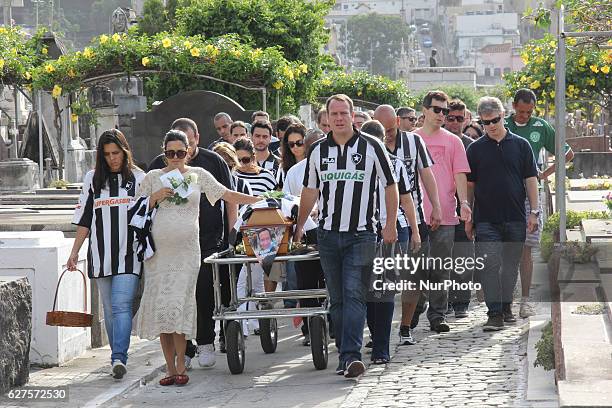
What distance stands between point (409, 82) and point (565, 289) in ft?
427

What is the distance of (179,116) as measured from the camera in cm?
2131

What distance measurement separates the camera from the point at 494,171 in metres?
11.8

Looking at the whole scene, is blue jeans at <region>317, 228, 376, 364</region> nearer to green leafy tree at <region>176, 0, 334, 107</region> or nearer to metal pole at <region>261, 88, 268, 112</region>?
metal pole at <region>261, 88, 268, 112</region>

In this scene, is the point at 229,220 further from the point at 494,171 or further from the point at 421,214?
the point at 494,171

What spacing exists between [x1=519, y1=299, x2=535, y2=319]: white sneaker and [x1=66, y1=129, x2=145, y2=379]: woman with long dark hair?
362 cm

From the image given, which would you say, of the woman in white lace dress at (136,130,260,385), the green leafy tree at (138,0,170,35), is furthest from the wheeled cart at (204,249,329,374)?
the green leafy tree at (138,0,170,35)

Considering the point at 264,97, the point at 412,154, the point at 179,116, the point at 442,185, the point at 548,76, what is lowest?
the point at 442,185

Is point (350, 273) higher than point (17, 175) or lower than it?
lower

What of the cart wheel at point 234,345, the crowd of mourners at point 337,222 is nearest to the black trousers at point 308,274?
the crowd of mourners at point 337,222

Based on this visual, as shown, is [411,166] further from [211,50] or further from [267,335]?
[211,50]

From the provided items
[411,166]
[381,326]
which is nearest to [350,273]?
[381,326]

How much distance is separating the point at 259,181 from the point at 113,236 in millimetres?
2064

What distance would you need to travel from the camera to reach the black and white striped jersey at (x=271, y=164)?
42.1 ft

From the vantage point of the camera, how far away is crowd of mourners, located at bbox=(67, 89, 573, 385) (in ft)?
32.4
